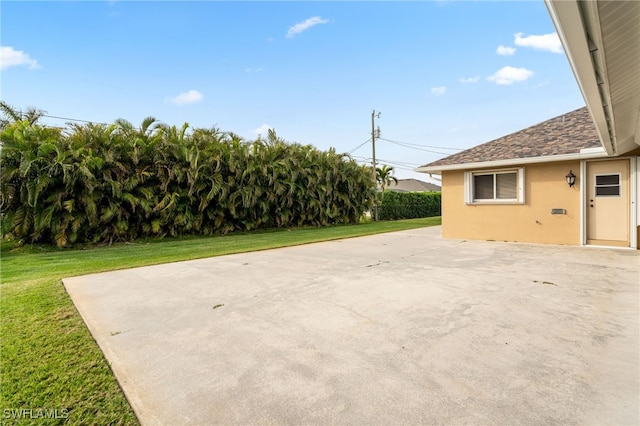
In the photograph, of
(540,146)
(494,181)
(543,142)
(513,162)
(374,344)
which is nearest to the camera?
(374,344)

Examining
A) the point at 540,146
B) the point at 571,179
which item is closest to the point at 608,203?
the point at 571,179

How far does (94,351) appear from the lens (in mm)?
2635

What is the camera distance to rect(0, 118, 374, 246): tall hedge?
8820 millimetres

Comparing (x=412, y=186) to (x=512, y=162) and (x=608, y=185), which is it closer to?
(x=512, y=162)

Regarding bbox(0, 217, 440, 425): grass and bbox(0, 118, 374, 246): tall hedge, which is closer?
bbox(0, 217, 440, 425): grass

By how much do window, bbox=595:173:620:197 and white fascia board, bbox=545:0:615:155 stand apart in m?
5.26

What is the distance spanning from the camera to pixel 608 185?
7.86m

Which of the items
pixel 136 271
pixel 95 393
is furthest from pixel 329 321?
pixel 136 271

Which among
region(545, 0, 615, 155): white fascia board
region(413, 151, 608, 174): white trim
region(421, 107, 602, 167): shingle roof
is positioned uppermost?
region(421, 107, 602, 167): shingle roof

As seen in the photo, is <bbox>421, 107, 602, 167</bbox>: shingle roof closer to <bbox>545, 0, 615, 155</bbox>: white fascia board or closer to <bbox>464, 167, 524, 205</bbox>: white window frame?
<bbox>464, 167, 524, 205</bbox>: white window frame

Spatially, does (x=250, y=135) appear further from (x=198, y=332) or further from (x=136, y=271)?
(x=198, y=332)

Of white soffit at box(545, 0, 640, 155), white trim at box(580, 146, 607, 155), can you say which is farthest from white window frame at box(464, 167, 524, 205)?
white soffit at box(545, 0, 640, 155)

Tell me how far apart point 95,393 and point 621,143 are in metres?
8.96

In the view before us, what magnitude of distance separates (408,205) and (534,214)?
46.9ft
